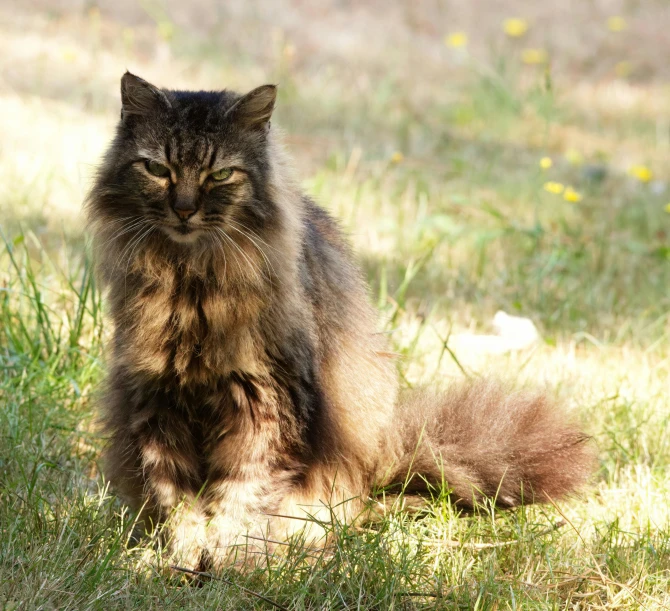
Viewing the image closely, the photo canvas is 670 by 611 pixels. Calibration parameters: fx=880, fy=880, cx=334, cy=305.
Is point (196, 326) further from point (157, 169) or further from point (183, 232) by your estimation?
point (157, 169)

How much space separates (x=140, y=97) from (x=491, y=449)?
56.2 inches

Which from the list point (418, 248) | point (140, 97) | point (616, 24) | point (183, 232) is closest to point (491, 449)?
point (183, 232)

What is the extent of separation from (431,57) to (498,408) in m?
6.14

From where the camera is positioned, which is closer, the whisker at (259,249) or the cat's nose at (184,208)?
the cat's nose at (184,208)

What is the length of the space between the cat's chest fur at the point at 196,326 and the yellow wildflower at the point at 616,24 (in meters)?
7.24

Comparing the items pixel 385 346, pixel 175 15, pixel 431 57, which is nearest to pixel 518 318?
pixel 385 346

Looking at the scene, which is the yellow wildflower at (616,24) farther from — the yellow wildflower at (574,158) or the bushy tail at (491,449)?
the bushy tail at (491,449)

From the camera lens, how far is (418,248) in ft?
15.0

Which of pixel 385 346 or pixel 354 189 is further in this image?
pixel 354 189

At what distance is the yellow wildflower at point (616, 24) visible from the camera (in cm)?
853

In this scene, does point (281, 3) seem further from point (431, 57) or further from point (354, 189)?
point (354, 189)

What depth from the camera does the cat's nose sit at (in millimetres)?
2309

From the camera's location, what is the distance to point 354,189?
508cm

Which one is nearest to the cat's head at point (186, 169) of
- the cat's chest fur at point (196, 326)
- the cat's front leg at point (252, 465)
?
the cat's chest fur at point (196, 326)
